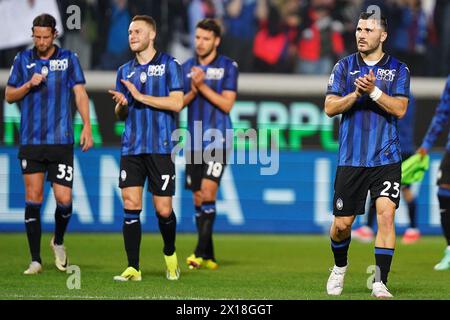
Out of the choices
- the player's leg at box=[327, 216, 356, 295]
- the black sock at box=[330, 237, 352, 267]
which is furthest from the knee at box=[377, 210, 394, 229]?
the black sock at box=[330, 237, 352, 267]

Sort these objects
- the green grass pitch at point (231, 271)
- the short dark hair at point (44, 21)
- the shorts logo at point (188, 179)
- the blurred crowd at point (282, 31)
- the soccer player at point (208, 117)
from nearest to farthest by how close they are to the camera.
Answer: the green grass pitch at point (231, 271) < the short dark hair at point (44, 21) < the soccer player at point (208, 117) < the shorts logo at point (188, 179) < the blurred crowd at point (282, 31)

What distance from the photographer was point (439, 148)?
15789 millimetres

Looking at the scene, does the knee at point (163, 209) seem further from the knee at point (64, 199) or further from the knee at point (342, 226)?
the knee at point (342, 226)

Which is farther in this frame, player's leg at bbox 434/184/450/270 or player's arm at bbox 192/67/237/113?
player's leg at bbox 434/184/450/270

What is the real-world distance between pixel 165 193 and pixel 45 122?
1443 mm

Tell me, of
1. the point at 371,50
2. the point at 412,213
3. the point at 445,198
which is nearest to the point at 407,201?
the point at 412,213

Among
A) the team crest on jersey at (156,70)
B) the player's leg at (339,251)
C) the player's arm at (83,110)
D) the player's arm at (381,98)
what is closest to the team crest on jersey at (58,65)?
the player's arm at (83,110)

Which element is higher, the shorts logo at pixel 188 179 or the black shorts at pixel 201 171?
the black shorts at pixel 201 171

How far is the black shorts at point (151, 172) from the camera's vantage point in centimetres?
997

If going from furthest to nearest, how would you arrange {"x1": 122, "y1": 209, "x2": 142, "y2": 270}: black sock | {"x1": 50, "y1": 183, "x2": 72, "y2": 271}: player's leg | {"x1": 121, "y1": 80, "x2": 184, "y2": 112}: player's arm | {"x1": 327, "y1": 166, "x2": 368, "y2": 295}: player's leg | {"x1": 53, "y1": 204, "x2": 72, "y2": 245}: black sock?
{"x1": 53, "y1": 204, "x2": 72, "y2": 245}: black sock → {"x1": 50, "y1": 183, "x2": 72, "y2": 271}: player's leg → {"x1": 122, "y1": 209, "x2": 142, "y2": 270}: black sock → {"x1": 121, "y1": 80, "x2": 184, "y2": 112}: player's arm → {"x1": 327, "y1": 166, "x2": 368, "y2": 295}: player's leg

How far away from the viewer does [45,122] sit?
10.7 m

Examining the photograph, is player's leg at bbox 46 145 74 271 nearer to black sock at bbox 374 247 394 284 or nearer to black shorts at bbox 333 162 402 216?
black shorts at bbox 333 162 402 216

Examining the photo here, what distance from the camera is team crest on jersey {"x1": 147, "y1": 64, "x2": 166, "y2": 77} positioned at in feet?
33.1

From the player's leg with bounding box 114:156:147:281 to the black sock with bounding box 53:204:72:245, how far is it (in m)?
1.06
